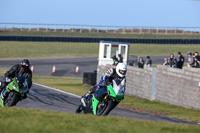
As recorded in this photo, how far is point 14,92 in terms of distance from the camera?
1230cm

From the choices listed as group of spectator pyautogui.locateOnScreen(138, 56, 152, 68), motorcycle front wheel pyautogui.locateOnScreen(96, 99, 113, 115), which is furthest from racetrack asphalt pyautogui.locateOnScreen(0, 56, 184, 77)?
motorcycle front wheel pyautogui.locateOnScreen(96, 99, 113, 115)

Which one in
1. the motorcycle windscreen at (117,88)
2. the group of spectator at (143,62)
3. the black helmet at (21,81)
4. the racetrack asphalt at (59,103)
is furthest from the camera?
the group of spectator at (143,62)

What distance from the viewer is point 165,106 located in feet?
62.2

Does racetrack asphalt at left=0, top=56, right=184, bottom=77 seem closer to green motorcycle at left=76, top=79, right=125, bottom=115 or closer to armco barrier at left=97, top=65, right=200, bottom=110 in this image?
armco barrier at left=97, top=65, right=200, bottom=110

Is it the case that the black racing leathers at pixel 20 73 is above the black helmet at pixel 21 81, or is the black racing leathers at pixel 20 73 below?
above

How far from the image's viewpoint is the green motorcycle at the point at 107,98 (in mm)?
10719

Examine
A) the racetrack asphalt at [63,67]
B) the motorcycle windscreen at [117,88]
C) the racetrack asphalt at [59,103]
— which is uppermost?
the motorcycle windscreen at [117,88]

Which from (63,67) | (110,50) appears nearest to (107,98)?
(110,50)

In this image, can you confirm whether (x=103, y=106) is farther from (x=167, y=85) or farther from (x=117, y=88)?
(x=167, y=85)

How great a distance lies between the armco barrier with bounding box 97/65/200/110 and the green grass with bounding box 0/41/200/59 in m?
29.1

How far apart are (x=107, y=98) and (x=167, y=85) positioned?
9.79m

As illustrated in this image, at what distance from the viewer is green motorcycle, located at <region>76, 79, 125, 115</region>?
10.7 m

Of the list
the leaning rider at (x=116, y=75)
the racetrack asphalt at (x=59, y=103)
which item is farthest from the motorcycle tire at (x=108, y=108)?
the racetrack asphalt at (x=59, y=103)

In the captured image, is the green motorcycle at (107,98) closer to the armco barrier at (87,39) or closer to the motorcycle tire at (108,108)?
the motorcycle tire at (108,108)
